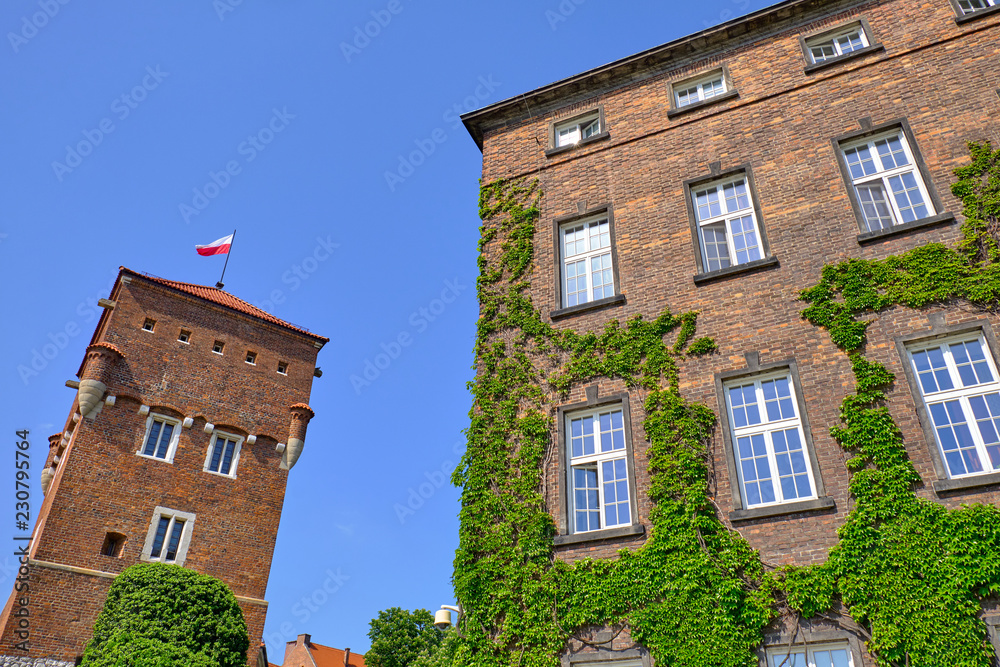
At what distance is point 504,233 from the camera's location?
53.2 feet

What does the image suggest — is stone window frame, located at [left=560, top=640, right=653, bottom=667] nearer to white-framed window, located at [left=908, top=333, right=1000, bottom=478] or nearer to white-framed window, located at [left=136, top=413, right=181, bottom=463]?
white-framed window, located at [left=908, top=333, right=1000, bottom=478]

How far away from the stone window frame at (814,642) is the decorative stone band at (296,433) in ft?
76.5

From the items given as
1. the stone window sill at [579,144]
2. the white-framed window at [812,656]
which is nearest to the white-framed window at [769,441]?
the white-framed window at [812,656]

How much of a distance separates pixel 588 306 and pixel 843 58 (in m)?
7.68

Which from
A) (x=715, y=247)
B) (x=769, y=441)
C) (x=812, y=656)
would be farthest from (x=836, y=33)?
(x=812, y=656)

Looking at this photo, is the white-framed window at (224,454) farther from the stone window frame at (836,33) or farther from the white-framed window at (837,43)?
the white-framed window at (837,43)

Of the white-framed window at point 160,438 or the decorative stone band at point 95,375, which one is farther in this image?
the white-framed window at point 160,438

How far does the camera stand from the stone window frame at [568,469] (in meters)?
11.2

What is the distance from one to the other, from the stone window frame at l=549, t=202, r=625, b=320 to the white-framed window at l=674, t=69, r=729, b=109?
136 inches

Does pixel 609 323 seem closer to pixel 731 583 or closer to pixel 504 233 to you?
pixel 504 233

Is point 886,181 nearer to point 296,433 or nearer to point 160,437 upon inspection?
point 296,433

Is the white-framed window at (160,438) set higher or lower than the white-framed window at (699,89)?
lower

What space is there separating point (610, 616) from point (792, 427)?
4072 millimetres

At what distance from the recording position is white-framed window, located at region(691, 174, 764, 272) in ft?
43.9
